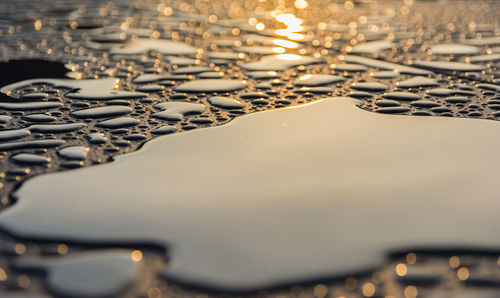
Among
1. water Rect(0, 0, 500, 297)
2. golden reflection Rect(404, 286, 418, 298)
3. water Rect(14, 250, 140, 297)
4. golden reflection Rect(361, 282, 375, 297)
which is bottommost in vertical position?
golden reflection Rect(404, 286, 418, 298)

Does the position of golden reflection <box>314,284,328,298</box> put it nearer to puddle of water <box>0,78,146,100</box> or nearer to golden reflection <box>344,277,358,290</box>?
golden reflection <box>344,277,358,290</box>

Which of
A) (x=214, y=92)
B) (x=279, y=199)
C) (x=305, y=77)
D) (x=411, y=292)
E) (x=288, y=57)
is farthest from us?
(x=288, y=57)

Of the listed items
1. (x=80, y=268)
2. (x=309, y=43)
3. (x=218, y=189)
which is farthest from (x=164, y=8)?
(x=80, y=268)

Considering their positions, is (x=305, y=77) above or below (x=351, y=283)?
above

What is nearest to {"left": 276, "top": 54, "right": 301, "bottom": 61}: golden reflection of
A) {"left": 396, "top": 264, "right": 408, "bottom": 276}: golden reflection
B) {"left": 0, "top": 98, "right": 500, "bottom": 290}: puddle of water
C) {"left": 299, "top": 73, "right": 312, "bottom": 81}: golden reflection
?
{"left": 299, "top": 73, "right": 312, "bottom": 81}: golden reflection

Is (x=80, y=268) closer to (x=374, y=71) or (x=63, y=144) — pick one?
(x=63, y=144)

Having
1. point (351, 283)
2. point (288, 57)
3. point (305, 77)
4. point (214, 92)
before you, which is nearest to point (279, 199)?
point (351, 283)

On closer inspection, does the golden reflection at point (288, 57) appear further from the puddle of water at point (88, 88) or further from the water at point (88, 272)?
the water at point (88, 272)

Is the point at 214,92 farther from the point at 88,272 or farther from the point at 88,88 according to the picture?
the point at 88,272
